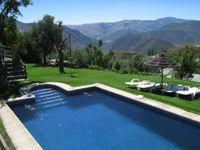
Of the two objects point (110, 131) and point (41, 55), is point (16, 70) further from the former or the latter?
point (41, 55)

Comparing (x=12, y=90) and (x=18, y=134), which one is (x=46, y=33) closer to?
(x=12, y=90)

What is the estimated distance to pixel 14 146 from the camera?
27.5 ft

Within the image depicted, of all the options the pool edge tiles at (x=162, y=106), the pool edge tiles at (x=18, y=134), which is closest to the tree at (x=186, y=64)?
the pool edge tiles at (x=162, y=106)

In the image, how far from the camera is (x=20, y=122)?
10617 millimetres

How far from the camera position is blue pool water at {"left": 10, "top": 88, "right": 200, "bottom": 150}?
9593 mm

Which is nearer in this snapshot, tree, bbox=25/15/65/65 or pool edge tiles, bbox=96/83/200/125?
pool edge tiles, bbox=96/83/200/125

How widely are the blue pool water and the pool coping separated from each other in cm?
31

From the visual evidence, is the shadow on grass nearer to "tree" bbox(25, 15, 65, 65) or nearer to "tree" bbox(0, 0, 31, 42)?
"tree" bbox(0, 0, 31, 42)

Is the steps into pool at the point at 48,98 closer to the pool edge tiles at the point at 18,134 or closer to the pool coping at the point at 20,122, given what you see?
the pool coping at the point at 20,122

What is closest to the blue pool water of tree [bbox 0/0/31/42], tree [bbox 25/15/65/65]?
tree [bbox 0/0/31/42]

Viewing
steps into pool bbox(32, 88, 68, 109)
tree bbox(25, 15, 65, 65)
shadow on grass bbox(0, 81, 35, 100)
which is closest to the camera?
steps into pool bbox(32, 88, 68, 109)

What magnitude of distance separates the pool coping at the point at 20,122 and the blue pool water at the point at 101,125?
1.01 ft

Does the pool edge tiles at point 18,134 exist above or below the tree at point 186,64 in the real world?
below

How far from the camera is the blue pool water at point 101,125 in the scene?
378 inches
